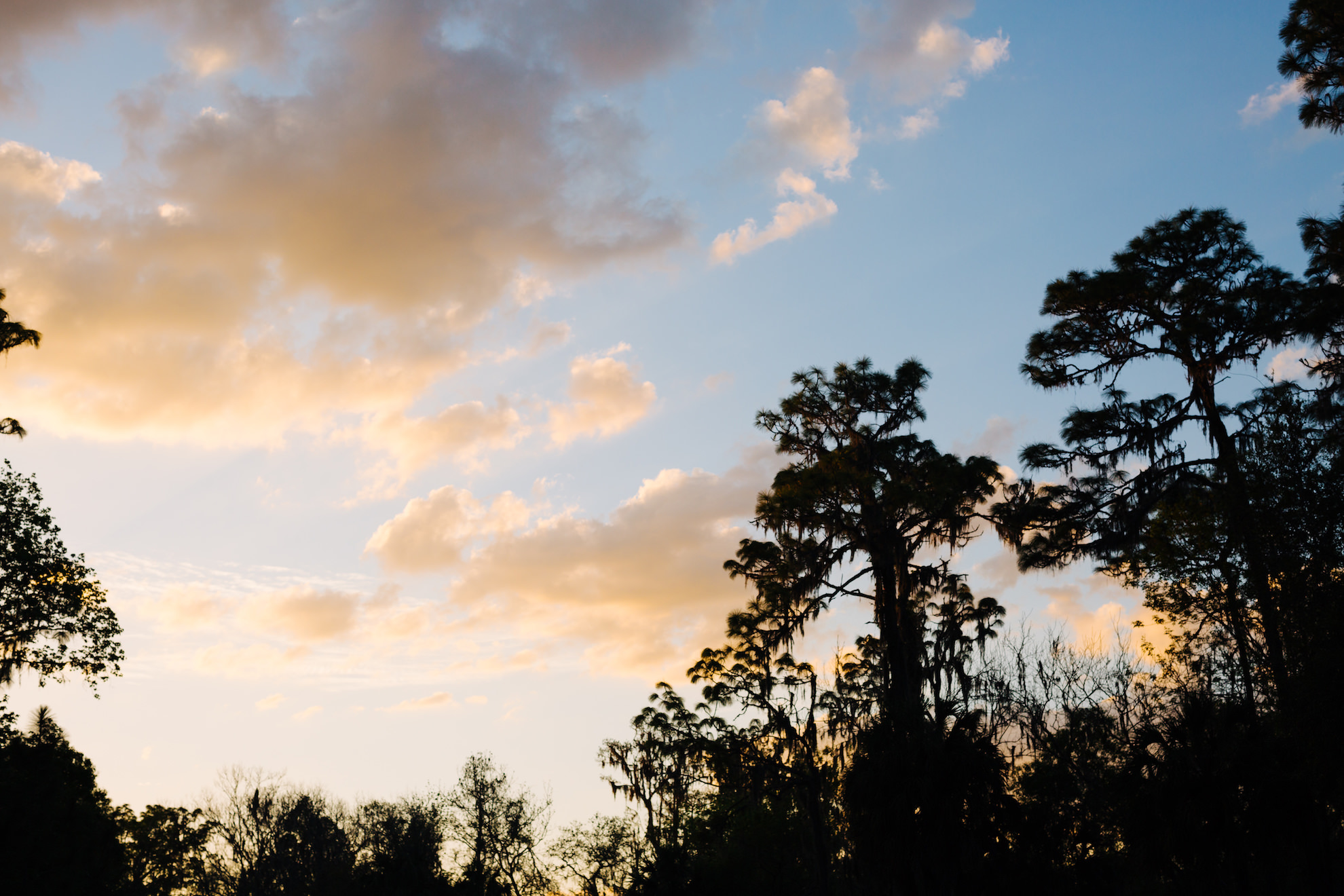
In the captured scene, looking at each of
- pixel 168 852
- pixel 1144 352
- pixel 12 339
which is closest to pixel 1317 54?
pixel 1144 352

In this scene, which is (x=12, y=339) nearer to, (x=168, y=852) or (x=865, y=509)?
(x=865, y=509)

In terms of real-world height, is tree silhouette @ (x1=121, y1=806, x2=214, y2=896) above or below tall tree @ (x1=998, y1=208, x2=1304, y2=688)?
below

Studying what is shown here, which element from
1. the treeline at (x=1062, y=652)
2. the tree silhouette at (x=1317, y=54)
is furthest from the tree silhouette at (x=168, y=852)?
the tree silhouette at (x=1317, y=54)

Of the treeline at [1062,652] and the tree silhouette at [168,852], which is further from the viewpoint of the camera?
the tree silhouette at [168,852]

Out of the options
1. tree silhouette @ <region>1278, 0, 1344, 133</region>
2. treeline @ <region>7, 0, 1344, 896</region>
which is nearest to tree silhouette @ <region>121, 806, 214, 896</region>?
treeline @ <region>7, 0, 1344, 896</region>

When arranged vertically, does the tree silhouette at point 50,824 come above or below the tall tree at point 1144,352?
below

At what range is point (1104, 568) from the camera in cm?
2803

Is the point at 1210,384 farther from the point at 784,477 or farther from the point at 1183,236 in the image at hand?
the point at 784,477

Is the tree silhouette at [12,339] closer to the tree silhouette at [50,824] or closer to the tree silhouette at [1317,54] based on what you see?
the tree silhouette at [50,824]

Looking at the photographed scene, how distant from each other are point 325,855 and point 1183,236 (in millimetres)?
60723

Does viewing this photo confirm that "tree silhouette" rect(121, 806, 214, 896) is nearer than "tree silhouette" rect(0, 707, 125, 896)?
No

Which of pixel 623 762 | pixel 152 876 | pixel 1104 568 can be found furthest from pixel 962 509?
pixel 152 876

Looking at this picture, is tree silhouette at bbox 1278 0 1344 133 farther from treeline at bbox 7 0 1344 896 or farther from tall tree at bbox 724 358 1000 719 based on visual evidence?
tall tree at bbox 724 358 1000 719

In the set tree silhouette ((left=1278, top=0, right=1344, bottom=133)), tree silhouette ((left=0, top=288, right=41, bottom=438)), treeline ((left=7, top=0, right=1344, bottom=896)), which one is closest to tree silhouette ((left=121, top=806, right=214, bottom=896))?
treeline ((left=7, top=0, right=1344, bottom=896))
